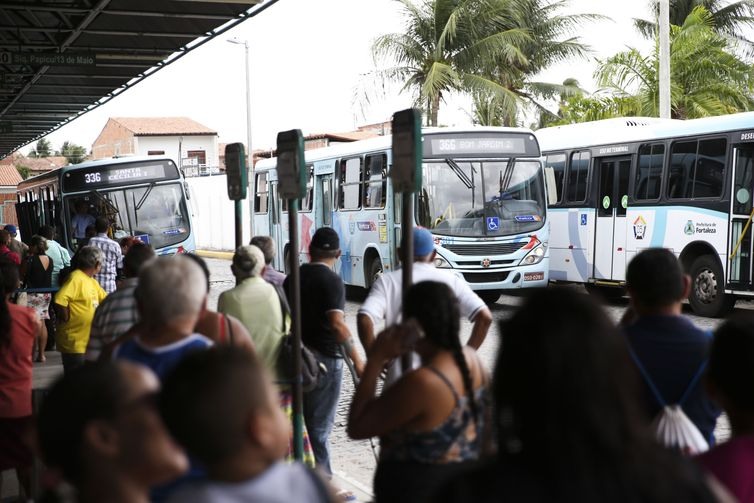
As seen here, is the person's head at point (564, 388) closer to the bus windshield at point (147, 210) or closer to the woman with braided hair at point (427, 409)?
the woman with braided hair at point (427, 409)

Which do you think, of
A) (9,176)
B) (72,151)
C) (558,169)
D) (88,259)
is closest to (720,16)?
(558,169)

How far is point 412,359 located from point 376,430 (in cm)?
123

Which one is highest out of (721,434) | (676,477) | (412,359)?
(676,477)

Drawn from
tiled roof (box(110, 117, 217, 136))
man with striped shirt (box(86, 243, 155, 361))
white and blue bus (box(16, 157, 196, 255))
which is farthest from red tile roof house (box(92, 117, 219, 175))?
man with striped shirt (box(86, 243, 155, 361))

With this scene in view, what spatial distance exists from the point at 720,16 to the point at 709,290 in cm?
2948

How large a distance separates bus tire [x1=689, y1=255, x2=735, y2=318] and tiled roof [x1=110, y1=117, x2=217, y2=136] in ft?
245

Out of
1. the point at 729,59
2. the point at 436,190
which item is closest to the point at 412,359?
the point at 436,190

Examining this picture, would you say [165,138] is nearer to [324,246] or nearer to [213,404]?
[324,246]

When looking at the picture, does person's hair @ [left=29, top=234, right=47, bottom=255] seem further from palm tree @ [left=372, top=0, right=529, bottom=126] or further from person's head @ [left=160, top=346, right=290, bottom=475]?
palm tree @ [left=372, top=0, right=529, bottom=126]

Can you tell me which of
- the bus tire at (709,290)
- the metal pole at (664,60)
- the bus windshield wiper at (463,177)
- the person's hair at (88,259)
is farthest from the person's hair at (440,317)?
the metal pole at (664,60)

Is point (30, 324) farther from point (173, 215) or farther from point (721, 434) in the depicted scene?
point (173, 215)

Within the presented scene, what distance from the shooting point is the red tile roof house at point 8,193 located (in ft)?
199

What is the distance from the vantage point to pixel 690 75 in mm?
31281

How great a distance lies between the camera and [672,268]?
3.88 m
